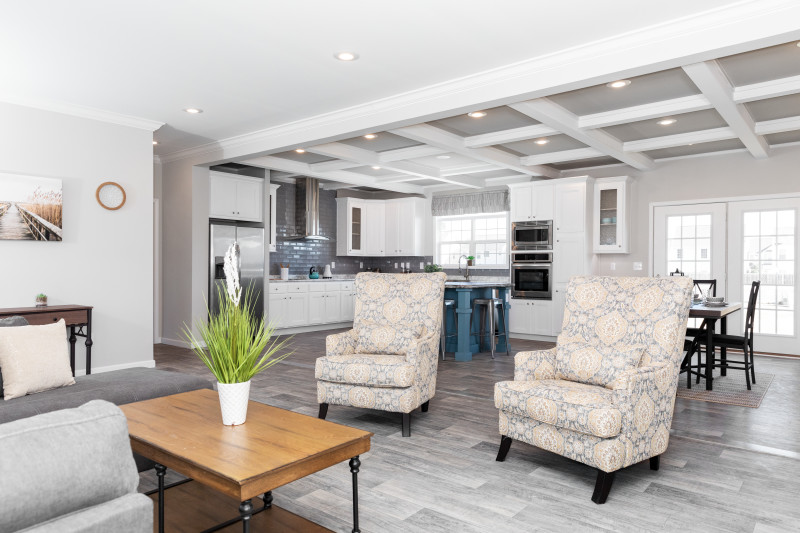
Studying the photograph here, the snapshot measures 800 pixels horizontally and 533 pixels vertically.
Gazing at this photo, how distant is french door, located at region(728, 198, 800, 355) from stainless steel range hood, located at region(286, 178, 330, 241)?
5.95 metres

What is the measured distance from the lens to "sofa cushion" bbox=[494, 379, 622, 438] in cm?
251

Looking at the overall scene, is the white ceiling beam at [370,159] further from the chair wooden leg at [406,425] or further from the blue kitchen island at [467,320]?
the chair wooden leg at [406,425]

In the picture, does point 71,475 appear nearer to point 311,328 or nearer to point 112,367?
point 112,367

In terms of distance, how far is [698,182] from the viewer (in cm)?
721

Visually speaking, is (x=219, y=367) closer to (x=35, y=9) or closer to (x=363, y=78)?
(x=35, y=9)

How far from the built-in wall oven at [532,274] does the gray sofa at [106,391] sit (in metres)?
5.48

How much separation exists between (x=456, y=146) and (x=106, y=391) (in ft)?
14.5

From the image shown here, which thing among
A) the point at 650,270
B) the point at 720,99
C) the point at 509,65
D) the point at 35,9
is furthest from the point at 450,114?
the point at 650,270

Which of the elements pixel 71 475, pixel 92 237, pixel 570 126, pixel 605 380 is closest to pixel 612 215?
pixel 570 126

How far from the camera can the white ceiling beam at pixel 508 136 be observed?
5656mm

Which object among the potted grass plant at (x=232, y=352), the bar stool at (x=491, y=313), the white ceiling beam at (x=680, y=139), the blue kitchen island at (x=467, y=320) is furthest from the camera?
the bar stool at (x=491, y=313)

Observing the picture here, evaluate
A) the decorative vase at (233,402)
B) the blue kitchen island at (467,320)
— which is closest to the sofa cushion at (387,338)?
the decorative vase at (233,402)

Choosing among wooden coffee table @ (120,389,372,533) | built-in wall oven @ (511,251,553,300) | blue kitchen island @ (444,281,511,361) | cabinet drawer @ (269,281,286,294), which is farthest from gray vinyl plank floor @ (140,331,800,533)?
cabinet drawer @ (269,281,286,294)

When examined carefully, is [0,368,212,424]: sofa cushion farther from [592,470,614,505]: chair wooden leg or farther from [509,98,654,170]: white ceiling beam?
[509,98,654,170]: white ceiling beam
